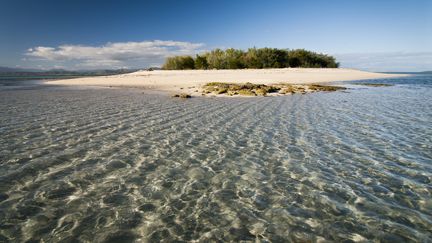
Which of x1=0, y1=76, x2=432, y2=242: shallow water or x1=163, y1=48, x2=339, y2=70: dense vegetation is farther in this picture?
x1=163, y1=48, x2=339, y2=70: dense vegetation

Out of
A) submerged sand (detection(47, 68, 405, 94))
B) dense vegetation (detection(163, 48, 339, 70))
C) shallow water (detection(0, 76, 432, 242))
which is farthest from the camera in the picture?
dense vegetation (detection(163, 48, 339, 70))

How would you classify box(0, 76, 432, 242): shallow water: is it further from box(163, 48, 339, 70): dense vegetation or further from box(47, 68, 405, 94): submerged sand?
box(163, 48, 339, 70): dense vegetation

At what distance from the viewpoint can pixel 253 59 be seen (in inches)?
3127

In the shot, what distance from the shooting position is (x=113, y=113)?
717 inches

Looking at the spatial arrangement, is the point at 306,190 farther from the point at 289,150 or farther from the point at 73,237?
the point at 73,237

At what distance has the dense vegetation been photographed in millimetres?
79562

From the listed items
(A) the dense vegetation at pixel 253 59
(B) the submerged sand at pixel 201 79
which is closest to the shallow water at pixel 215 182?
(B) the submerged sand at pixel 201 79

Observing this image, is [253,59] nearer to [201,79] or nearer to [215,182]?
[201,79]

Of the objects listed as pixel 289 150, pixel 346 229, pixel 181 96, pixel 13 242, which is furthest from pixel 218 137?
pixel 181 96

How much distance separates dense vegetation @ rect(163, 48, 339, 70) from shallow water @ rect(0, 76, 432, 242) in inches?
2638

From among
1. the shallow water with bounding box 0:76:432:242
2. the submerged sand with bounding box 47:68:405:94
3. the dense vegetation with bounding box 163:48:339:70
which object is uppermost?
the dense vegetation with bounding box 163:48:339:70

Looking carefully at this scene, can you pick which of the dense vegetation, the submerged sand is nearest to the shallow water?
the submerged sand

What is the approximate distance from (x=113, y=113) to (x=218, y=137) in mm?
8898

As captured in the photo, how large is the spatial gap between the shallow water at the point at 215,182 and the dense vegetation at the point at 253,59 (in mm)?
67013
